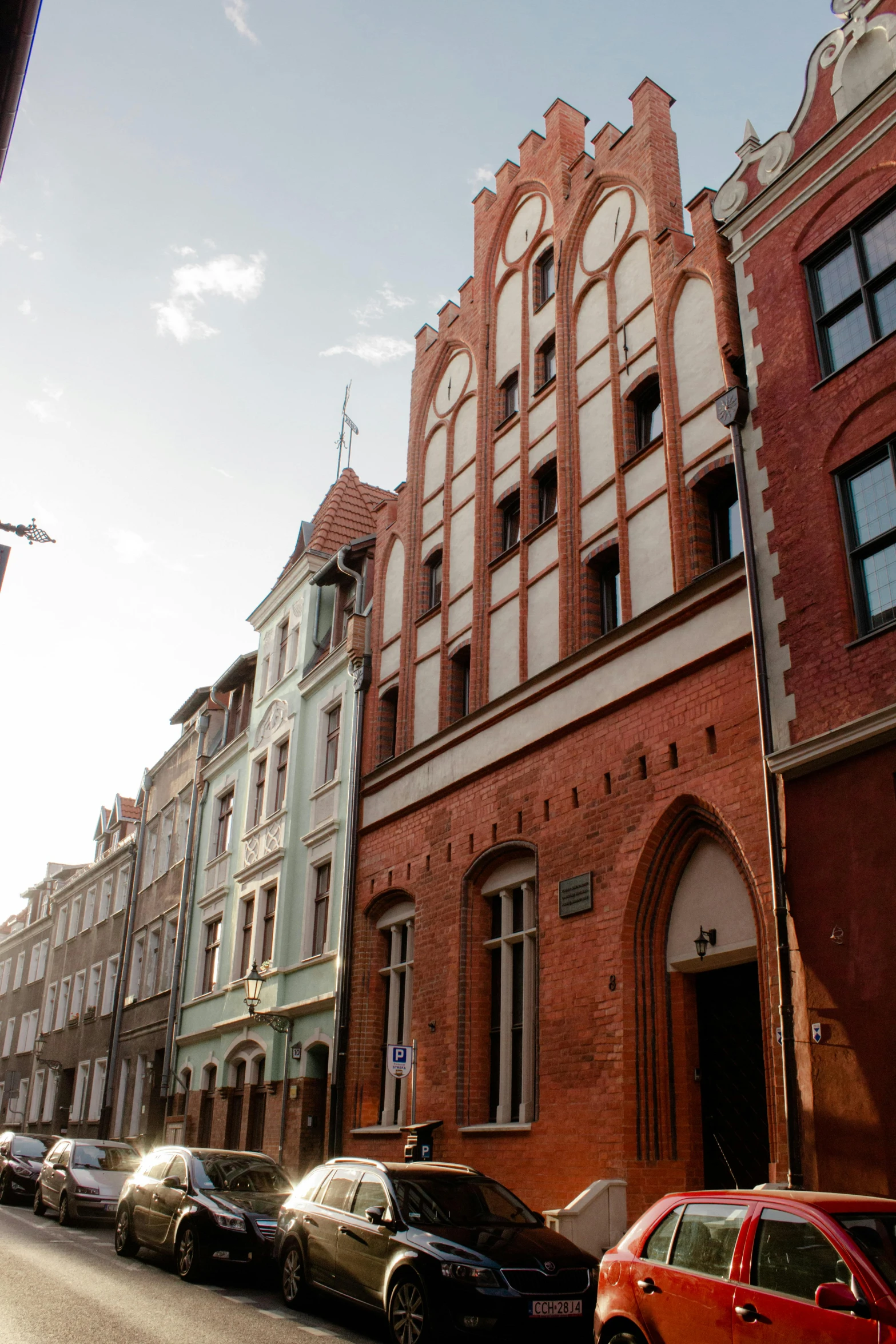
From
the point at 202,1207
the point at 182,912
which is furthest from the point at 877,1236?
the point at 182,912

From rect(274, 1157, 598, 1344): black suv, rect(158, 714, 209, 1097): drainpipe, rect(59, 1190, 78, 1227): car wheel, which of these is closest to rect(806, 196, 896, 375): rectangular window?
rect(274, 1157, 598, 1344): black suv

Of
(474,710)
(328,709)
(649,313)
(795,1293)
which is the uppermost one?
(649,313)

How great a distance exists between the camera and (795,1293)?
6172 millimetres

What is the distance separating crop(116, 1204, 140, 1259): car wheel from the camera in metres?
15.4

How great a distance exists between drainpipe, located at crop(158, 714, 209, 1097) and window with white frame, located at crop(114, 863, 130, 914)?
7307 millimetres

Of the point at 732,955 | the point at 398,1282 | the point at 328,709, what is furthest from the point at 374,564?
the point at 398,1282

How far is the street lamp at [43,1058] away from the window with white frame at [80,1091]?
Answer: 2551 mm

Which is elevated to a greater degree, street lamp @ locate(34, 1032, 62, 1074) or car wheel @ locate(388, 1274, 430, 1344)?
street lamp @ locate(34, 1032, 62, 1074)

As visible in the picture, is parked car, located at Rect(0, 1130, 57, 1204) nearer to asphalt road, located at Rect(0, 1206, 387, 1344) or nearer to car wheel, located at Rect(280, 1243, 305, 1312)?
asphalt road, located at Rect(0, 1206, 387, 1344)

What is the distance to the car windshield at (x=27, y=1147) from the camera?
26.1m

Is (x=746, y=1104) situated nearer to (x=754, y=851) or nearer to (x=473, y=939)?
(x=754, y=851)

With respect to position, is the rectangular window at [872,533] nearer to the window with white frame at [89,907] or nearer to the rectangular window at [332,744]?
the rectangular window at [332,744]

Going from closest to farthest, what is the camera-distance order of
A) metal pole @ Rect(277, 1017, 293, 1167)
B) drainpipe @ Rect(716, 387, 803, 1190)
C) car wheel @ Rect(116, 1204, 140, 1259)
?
drainpipe @ Rect(716, 387, 803, 1190) < car wheel @ Rect(116, 1204, 140, 1259) < metal pole @ Rect(277, 1017, 293, 1167)

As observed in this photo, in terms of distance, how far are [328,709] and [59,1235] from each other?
11.1 m
